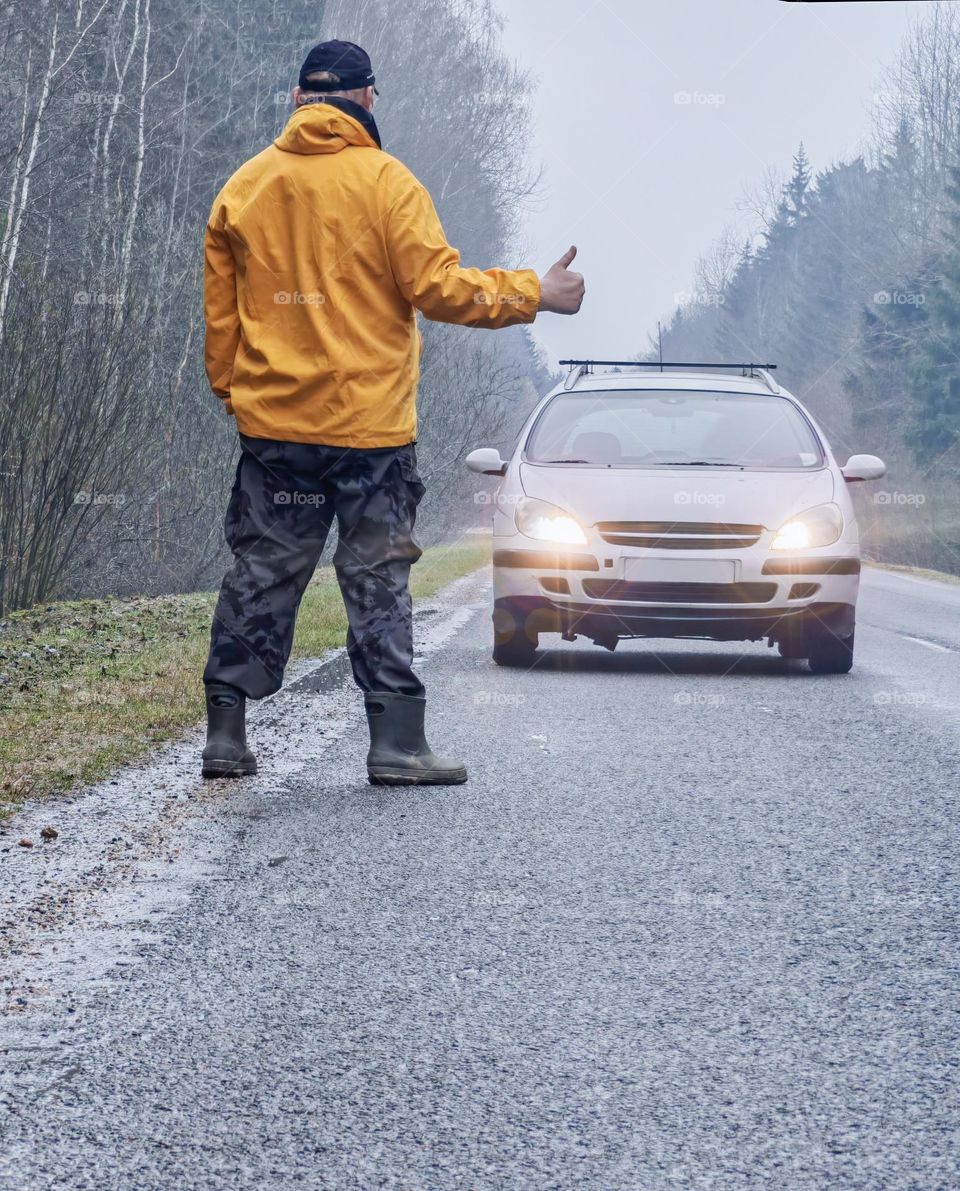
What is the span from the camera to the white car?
864cm

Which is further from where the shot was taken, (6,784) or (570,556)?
(570,556)

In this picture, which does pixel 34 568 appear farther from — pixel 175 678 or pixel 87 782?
pixel 87 782

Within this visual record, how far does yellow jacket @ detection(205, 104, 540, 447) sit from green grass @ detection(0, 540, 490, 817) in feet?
4.14

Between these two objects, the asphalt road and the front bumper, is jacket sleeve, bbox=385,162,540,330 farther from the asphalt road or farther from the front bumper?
the front bumper

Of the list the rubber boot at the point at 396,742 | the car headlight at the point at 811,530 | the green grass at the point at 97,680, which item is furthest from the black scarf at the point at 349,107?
the car headlight at the point at 811,530

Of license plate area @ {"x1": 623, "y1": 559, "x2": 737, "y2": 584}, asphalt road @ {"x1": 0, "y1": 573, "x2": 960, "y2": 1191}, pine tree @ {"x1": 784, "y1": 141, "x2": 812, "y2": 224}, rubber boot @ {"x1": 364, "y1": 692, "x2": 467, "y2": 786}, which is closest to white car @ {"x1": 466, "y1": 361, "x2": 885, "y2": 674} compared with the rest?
license plate area @ {"x1": 623, "y1": 559, "x2": 737, "y2": 584}

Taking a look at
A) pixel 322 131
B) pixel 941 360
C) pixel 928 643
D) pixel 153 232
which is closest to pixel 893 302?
pixel 941 360

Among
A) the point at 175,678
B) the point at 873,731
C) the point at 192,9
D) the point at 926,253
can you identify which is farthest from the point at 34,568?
the point at 926,253

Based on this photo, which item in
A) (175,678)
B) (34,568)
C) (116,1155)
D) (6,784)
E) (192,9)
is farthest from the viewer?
A: (192,9)

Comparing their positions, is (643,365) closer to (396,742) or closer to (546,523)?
(546,523)

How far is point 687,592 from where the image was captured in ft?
28.3

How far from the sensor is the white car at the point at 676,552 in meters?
8.64

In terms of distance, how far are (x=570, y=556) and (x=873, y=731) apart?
7.50 feet

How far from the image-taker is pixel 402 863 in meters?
4.29
